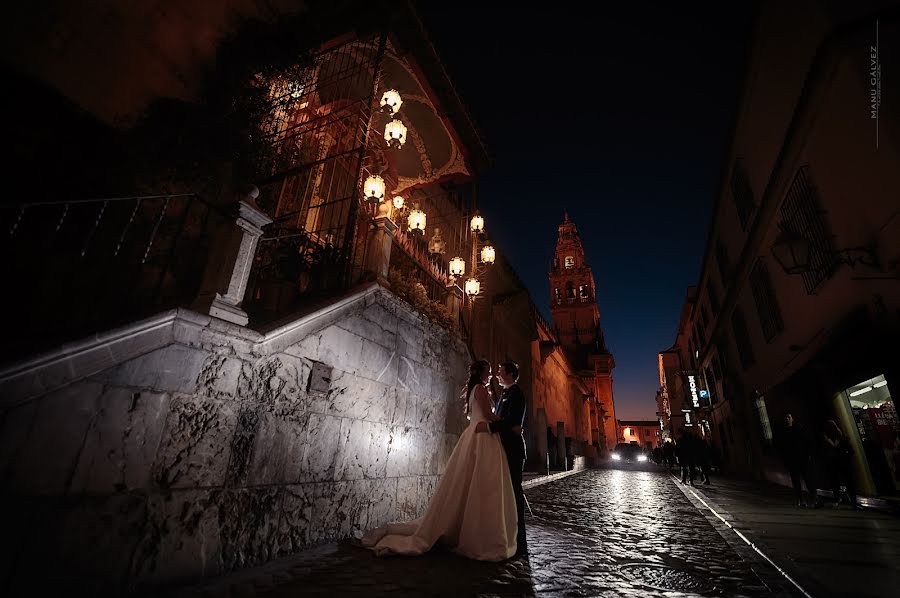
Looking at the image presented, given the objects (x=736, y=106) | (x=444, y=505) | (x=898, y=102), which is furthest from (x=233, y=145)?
(x=736, y=106)

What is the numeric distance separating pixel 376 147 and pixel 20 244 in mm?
7167

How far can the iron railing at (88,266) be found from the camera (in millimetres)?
3299

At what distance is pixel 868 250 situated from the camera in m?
5.90

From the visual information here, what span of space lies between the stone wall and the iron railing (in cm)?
42

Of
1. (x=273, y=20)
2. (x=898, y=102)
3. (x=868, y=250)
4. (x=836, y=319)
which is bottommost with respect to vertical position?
(x=836, y=319)

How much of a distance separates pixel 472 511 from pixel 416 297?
144 inches

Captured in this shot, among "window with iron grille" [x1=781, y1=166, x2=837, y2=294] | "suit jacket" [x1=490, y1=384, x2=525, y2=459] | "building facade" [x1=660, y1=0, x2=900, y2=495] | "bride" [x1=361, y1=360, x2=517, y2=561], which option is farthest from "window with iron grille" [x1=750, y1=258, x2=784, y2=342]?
"bride" [x1=361, y1=360, x2=517, y2=561]

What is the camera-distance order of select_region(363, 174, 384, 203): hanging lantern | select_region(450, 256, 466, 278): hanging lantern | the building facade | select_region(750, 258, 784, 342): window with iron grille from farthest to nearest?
select_region(750, 258, 784, 342): window with iron grille, select_region(450, 256, 466, 278): hanging lantern, select_region(363, 174, 384, 203): hanging lantern, the building facade

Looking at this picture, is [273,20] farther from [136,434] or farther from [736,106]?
[736,106]

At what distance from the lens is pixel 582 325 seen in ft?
165

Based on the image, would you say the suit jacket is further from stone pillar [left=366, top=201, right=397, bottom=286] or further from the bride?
stone pillar [left=366, top=201, right=397, bottom=286]

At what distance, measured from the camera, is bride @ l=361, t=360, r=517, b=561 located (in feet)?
10.8

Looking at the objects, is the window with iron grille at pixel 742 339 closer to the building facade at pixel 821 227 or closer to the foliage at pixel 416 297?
the building facade at pixel 821 227

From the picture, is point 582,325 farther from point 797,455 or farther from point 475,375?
point 475,375
